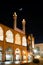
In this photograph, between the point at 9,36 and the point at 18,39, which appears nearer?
the point at 9,36

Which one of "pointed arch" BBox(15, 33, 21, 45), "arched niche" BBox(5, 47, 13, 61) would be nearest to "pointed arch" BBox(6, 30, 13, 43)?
"arched niche" BBox(5, 47, 13, 61)

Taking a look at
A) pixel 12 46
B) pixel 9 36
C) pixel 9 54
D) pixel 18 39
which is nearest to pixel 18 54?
pixel 18 39

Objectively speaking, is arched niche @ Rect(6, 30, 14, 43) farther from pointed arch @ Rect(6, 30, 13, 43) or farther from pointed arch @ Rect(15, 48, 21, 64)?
pointed arch @ Rect(15, 48, 21, 64)

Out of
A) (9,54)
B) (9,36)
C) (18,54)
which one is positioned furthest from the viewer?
(18,54)

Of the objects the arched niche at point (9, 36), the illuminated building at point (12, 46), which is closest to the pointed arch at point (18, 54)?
the illuminated building at point (12, 46)

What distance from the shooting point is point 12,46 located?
103 ft

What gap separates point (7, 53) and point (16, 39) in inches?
197

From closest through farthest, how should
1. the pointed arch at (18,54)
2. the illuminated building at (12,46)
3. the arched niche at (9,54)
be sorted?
1. the illuminated building at (12,46)
2. the arched niche at (9,54)
3. the pointed arch at (18,54)

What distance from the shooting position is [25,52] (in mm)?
38250

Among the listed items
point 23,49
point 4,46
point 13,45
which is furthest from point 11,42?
point 23,49

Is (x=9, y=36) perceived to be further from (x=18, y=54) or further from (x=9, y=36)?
(x=18, y=54)

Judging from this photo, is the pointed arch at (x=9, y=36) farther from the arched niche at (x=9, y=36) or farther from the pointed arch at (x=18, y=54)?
the pointed arch at (x=18, y=54)

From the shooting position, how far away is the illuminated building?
28311 millimetres

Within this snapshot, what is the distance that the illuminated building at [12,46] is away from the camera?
1115 inches
